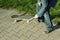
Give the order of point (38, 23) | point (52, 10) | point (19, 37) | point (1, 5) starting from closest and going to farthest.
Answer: point (19, 37) < point (38, 23) < point (52, 10) < point (1, 5)

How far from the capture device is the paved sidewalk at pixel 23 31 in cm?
609

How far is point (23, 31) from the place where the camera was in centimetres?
643

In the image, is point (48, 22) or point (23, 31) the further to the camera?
point (23, 31)

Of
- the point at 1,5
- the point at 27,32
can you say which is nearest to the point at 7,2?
the point at 1,5

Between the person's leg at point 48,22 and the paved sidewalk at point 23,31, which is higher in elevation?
the person's leg at point 48,22

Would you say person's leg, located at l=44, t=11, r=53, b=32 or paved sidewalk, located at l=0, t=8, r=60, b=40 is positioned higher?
person's leg, located at l=44, t=11, r=53, b=32

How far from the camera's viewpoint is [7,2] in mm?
8250

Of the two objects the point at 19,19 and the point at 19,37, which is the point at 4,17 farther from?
the point at 19,37

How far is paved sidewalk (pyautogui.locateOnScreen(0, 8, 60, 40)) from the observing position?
6.09 meters

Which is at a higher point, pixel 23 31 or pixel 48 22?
pixel 48 22

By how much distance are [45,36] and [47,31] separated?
0.21 metres

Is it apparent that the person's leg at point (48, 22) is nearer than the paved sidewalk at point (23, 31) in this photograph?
No

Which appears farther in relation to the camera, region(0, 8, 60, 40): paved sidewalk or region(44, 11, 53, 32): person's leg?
region(44, 11, 53, 32): person's leg

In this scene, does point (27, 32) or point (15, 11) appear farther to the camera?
point (15, 11)
